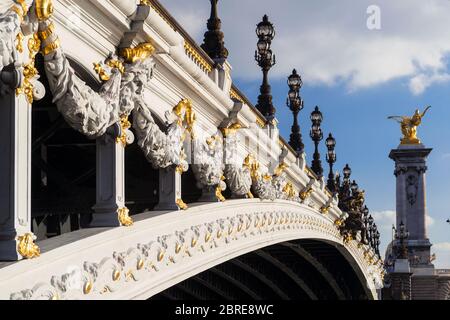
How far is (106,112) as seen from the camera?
10.7 m

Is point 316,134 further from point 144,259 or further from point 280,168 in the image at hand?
point 144,259

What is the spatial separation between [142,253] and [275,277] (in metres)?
28.8

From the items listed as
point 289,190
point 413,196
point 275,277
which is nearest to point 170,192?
point 289,190

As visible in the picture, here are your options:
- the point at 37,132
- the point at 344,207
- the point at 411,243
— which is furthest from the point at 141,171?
the point at 411,243

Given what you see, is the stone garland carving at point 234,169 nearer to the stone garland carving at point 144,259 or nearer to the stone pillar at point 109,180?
the stone garland carving at point 144,259

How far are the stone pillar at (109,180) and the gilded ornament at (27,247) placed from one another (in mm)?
2376

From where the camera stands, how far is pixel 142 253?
11953 mm

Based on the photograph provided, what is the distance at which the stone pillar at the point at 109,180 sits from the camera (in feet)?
36.9

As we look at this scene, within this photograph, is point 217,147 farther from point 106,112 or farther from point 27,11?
point 27,11

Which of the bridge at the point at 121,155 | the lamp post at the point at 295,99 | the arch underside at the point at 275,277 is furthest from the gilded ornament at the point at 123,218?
the arch underside at the point at 275,277

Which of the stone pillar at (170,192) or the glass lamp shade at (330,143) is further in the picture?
the glass lamp shade at (330,143)

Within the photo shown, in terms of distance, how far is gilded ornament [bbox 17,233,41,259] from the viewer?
864cm
